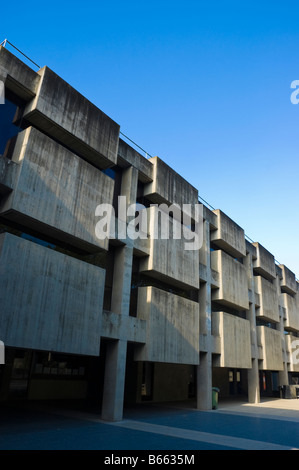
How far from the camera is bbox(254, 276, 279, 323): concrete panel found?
36.4 meters

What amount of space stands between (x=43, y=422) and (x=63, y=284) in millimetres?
6180

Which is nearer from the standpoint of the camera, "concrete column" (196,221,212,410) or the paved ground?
the paved ground

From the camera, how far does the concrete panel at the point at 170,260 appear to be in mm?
21141

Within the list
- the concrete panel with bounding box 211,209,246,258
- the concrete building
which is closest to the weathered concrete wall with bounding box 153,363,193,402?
the concrete building

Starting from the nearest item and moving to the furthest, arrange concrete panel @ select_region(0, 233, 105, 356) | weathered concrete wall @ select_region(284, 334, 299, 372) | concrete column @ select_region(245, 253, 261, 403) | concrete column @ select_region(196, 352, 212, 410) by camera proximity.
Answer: concrete panel @ select_region(0, 233, 105, 356) → concrete column @ select_region(196, 352, 212, 410) → concrete column @ select_region(245, 253, 261, 403) → weathered concrete wall @ select_region(284, 334, 299, 372)

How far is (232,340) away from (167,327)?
10094 mm

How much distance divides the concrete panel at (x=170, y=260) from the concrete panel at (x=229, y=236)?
579 centimetres

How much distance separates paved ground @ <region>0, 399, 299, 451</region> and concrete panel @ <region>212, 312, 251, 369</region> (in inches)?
274

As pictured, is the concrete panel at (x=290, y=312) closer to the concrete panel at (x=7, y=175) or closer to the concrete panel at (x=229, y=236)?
the concrete panel at (x=229, y=236)

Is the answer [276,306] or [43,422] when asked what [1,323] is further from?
[276,306]

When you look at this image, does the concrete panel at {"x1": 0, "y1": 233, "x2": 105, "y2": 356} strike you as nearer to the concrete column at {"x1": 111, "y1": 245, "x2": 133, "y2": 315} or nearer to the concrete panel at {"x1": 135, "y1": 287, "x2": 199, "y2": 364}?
the concrete column at {"x1": 111, "y1": 245, "x2": 133, "y2": 315}

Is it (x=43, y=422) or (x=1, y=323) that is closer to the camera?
(x=1, y=323)

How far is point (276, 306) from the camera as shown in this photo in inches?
1585
